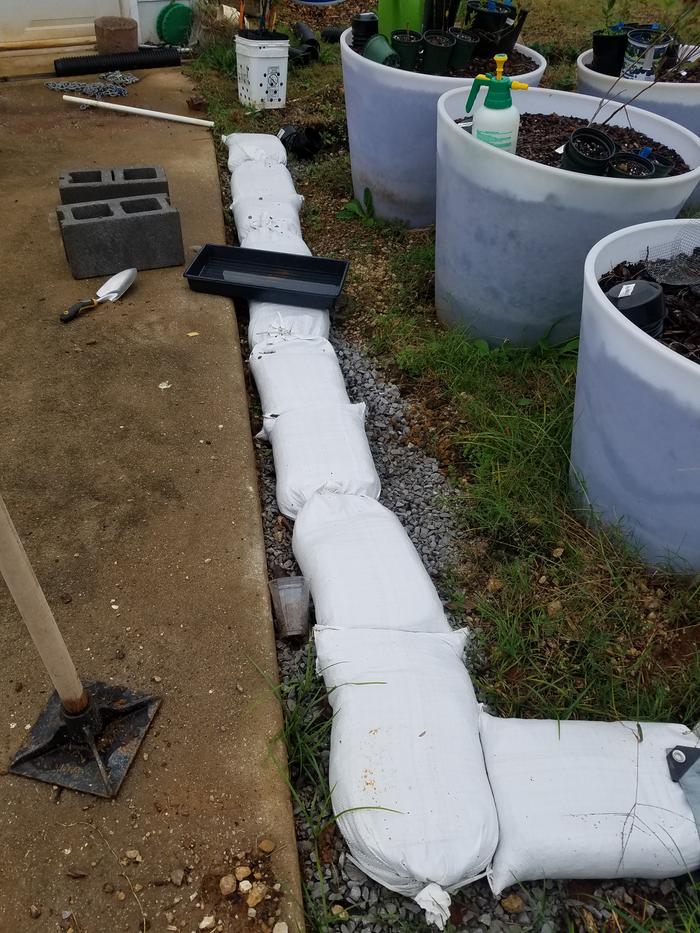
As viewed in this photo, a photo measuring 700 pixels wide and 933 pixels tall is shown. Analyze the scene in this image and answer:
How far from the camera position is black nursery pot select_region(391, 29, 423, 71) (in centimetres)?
306

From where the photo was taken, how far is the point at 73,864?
1.30 metres

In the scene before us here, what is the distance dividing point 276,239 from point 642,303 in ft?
5.98

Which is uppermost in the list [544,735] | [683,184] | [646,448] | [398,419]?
[683,184]

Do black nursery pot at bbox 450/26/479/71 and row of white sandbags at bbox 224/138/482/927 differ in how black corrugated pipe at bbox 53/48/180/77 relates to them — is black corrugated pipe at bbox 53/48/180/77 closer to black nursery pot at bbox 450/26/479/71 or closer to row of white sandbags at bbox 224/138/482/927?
black nursery pot at bbox 450/26/479/71

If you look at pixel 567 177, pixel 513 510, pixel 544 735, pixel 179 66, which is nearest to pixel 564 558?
pixel 513 510

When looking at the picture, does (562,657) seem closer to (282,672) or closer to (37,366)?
(282,672)

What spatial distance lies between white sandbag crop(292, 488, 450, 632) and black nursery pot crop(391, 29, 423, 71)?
222 cm

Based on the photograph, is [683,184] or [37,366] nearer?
[683,184]

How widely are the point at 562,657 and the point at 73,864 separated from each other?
1.13 meters

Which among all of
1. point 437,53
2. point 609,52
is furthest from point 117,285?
point 609,52

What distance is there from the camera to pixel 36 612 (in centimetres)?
113

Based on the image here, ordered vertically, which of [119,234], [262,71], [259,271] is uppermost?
[262,71]

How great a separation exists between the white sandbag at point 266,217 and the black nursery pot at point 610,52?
1.63m

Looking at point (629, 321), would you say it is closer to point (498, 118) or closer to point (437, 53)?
point (498, 118)
